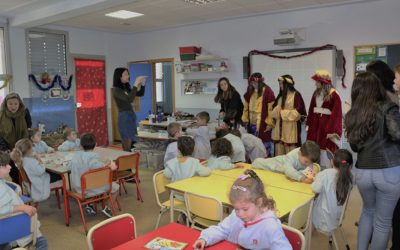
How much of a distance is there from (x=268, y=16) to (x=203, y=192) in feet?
15.5

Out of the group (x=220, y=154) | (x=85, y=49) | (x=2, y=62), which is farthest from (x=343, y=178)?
(x=85, y=49)

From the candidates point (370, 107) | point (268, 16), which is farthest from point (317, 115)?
point (268, 16)

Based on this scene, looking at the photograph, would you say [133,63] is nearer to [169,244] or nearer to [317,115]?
[317,115]

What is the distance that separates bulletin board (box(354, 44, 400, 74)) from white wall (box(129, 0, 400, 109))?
0.08m

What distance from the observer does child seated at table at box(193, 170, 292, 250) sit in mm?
1678

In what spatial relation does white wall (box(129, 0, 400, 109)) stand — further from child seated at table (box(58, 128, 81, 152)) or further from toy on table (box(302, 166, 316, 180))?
child seated at table (box(58, 128, 81, 152))

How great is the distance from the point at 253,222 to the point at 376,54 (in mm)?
4707

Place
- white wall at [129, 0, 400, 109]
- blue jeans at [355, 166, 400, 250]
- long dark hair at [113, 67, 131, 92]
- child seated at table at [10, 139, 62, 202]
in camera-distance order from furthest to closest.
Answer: white wall at [129, 0, 400, 109] → long dark hair at [113, 67, 131, 92] → child seated at table at [10, 139, 62, 202] → blue jeans at [355, 166, 400, 250]

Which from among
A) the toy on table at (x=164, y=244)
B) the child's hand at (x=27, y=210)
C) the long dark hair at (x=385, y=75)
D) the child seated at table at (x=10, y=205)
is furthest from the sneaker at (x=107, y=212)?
the long dark hair at (x=385, y=75)

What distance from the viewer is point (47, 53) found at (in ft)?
23.9

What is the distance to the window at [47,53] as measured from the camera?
7051mm

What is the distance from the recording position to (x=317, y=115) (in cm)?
427

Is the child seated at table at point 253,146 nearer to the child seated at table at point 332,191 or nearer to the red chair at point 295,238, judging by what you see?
the child seated at table at point 332,191

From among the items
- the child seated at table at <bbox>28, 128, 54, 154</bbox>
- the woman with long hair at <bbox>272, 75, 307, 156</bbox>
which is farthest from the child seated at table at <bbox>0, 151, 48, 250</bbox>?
the woman with long hair at <bbox>272, 75, 307, 156</bbox>
